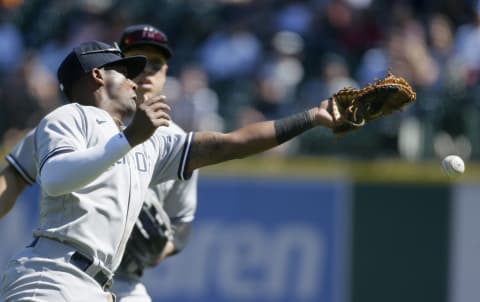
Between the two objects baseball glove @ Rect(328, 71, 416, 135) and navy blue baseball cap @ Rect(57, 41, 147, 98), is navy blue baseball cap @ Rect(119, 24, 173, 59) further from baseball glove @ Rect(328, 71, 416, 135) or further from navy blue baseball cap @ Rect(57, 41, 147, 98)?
baseball glove @ Rect(328, 71, 416, 135)

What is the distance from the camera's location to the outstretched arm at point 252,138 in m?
5.00

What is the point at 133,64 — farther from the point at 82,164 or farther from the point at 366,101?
the point at 366,101

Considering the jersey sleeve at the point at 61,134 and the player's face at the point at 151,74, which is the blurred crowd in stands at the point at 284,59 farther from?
the jersey sleeve at the point at 61,134

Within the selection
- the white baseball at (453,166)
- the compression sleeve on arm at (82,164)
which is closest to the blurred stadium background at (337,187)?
the white baseball at (453,166)

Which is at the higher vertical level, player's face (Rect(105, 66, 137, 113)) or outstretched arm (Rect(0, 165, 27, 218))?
player's face (Rect(105, 66, 137, 113))

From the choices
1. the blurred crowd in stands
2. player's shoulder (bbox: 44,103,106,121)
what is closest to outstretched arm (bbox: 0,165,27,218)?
player's shoulder (bbox: 44,103,106,121)

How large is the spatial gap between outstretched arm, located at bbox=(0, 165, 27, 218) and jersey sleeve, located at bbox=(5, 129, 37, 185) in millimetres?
31

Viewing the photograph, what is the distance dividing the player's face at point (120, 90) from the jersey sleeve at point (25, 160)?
62cm

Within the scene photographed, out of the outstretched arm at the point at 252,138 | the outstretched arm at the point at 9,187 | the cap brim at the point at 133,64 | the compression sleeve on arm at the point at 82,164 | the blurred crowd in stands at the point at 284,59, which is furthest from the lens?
the blurred crowd in stands at the point at 284,59

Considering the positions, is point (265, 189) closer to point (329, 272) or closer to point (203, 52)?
point (329, 272)

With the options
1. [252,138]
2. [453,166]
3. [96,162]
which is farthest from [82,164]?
[453,166]

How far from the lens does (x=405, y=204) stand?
10.9 meters

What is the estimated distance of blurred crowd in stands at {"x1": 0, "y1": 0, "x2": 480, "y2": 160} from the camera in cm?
1091

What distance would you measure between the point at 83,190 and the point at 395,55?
706cm
